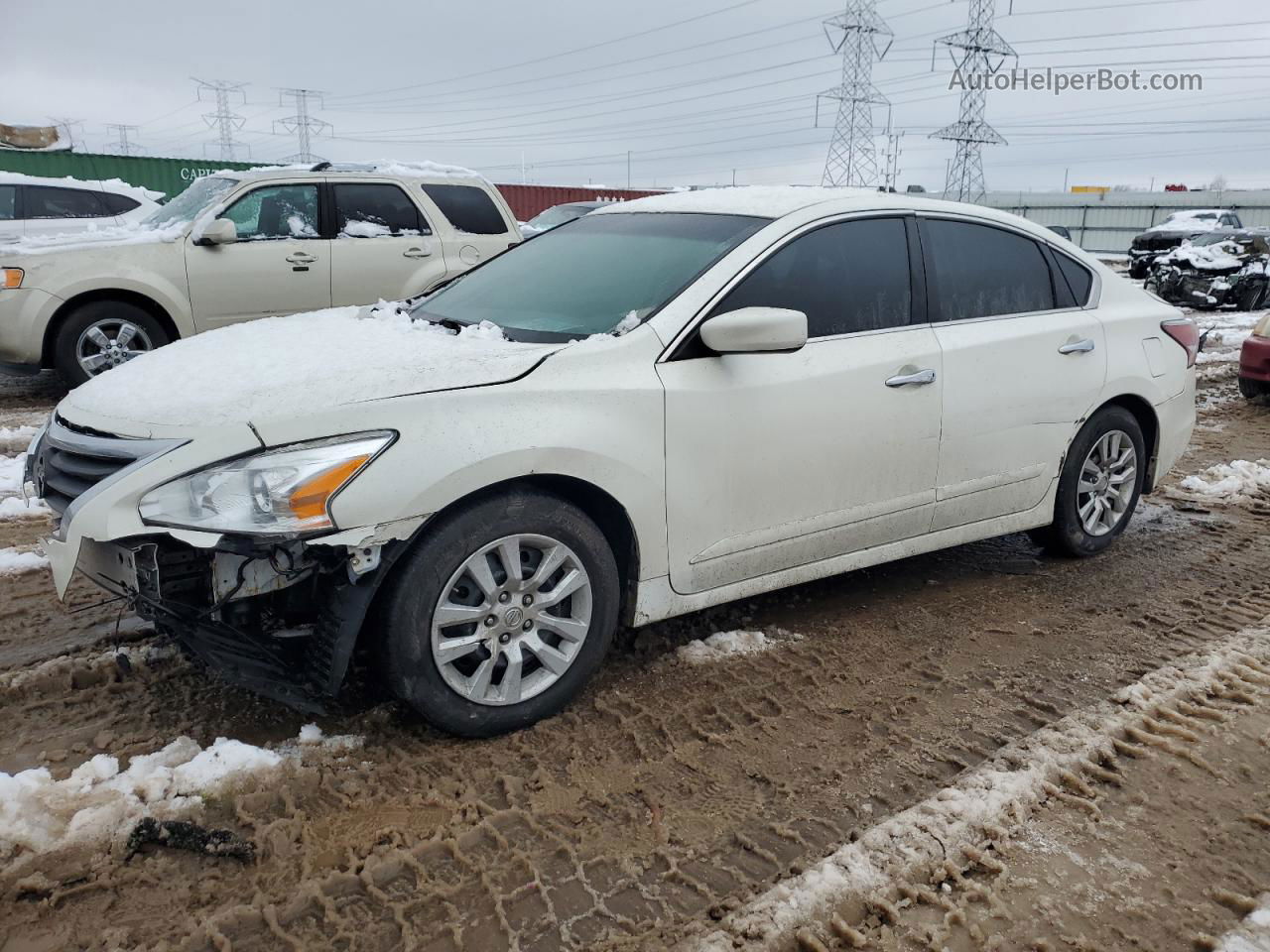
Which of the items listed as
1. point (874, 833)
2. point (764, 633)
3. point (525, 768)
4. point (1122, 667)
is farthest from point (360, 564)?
point (1122, 667)

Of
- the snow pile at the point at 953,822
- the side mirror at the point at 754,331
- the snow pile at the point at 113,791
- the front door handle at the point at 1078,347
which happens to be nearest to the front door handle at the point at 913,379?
the side mirror at the point at 754,331

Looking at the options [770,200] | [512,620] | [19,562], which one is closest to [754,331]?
[770,200]

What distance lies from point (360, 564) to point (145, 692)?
45.2 inches

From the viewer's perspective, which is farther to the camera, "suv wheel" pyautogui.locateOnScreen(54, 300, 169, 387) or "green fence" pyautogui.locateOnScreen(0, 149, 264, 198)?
"green fence" pyautogui.locateOnScreen(0, 149, 264, 198)

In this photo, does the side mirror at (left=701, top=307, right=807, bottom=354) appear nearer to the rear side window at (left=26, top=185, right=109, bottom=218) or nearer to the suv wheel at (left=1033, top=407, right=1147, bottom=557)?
the suv wheel at (left=1033, top=407, right=1147, bottom=557)

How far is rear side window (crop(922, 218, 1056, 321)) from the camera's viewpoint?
410 cm

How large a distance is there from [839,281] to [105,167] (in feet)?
76.5

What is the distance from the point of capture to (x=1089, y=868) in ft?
8.31

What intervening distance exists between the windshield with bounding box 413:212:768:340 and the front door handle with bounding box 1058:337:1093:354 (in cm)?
161

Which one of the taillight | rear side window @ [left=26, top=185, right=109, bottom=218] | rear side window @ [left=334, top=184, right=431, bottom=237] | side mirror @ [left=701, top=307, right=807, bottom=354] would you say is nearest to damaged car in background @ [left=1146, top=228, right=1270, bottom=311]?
the taillight

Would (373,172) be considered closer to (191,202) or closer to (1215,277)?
(191,202)

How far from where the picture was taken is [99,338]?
25.9 feet

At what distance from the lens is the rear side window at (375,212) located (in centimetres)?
855

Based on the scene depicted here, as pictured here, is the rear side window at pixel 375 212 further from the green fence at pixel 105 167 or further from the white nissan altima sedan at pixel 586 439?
the green fence at pixel 105 167
